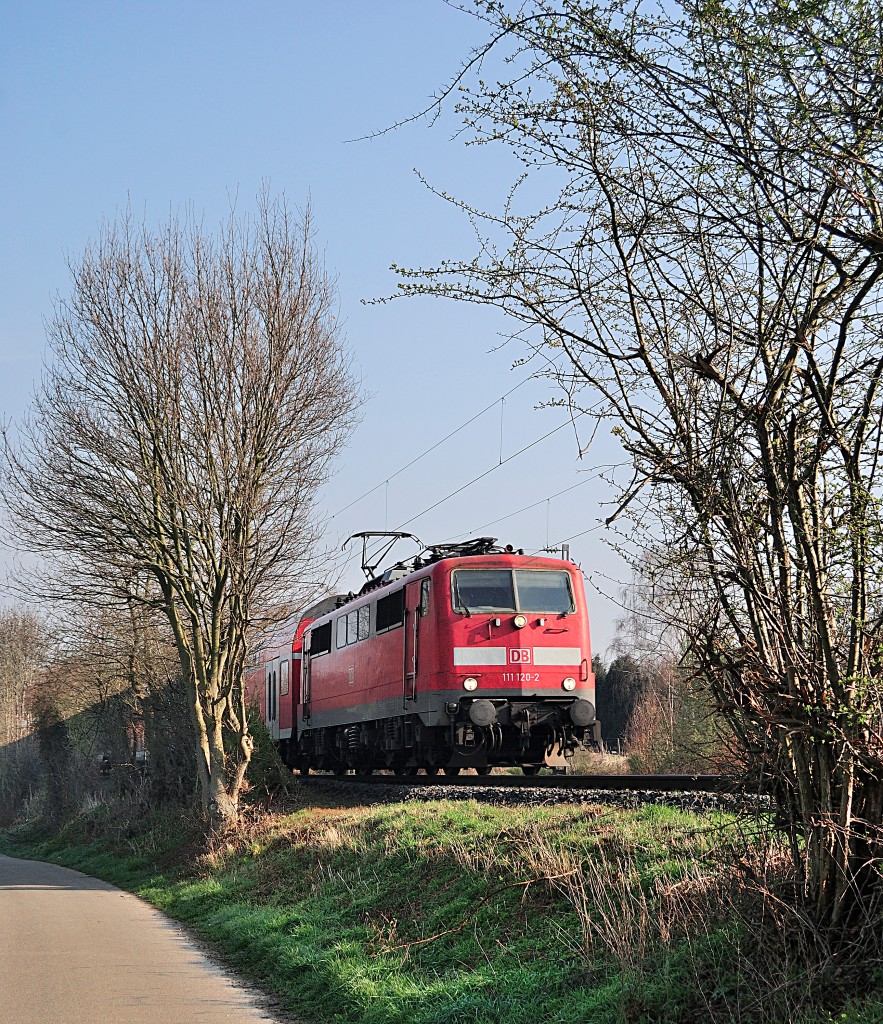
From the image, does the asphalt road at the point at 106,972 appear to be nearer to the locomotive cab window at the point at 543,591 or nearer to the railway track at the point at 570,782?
the railway track at the point at 570,782

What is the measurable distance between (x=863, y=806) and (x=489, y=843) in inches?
213

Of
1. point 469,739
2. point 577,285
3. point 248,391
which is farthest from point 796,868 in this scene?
point 248,391

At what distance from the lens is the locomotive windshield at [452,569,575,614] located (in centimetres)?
1891

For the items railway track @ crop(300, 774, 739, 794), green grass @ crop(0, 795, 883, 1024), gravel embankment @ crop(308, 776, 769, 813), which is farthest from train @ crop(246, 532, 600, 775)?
green grass @ crop(0, 795, 883, 1024)

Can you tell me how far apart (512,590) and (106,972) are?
33.6ft

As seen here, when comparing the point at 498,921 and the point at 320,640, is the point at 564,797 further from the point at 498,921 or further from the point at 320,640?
the point at 320,640

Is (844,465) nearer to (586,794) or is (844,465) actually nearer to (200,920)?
(586,794)

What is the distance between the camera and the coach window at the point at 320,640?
26500mm

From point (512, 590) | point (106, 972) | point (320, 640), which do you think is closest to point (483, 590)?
point (512, 590)

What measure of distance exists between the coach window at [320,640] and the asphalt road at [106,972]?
1044 cm

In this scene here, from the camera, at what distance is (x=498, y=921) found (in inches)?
346

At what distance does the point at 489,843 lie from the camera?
10.5 meters

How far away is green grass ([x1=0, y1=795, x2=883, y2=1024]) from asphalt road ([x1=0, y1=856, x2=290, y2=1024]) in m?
0.47

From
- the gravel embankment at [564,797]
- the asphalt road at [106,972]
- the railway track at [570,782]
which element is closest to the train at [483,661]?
the railway track at [570,782]
